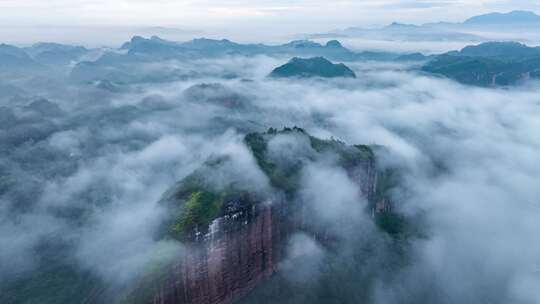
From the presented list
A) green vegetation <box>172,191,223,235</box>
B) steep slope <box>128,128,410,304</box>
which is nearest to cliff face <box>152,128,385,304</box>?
steep slope <box>128,128,410,304</box>

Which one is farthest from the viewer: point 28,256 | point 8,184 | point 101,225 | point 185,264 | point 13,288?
point 8,184

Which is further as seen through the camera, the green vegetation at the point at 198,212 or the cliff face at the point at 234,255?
the cliff face at the point at 234,255

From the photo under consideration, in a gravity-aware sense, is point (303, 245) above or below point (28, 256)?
above

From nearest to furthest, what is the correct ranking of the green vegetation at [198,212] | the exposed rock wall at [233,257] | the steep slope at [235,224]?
1. the green vegetation at [198,212]
2. the steep slope at [235,224]
3. the exposed rock wall at [233,257]

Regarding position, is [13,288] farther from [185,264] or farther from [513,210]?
[513,210]

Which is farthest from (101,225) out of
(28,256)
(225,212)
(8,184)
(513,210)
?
(513,210)

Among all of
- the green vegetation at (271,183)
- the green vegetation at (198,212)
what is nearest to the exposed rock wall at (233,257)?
the green vegetation at (198,212)

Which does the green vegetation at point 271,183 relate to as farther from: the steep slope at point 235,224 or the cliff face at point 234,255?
Result: the cliff face at point 234,255

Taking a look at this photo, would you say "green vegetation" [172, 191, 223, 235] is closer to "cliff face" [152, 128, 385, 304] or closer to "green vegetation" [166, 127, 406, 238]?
"green vegetation" [166, 127, 406, 238]
